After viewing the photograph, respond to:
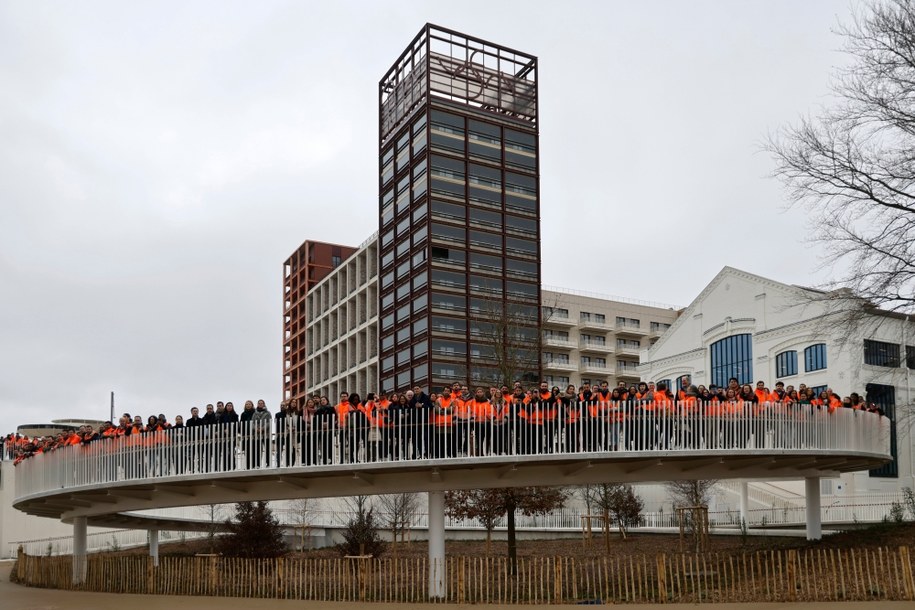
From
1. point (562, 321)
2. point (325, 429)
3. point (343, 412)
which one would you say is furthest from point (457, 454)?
point (562, 321)

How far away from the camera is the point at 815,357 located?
53.9 metres

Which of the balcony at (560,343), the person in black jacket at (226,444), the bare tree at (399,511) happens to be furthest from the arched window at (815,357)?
the balcony at (560,343)

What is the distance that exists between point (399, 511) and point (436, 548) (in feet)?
60.4

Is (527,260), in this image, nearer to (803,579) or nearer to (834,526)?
(834,526)

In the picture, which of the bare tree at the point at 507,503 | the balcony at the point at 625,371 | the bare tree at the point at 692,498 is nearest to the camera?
the bare tree at the point at 507,503

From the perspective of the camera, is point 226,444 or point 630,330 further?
point 630,330

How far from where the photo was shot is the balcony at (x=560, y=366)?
106m

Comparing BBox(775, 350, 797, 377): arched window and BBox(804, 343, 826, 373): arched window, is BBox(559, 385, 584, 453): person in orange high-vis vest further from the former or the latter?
BBox(775, 350, 797, 377): arched window

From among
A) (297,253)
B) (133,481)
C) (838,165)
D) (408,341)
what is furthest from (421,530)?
(297,253)

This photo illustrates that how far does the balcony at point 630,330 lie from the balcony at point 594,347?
7.35 feet

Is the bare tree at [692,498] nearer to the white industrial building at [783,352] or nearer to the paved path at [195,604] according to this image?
the white industrial building at [783,352]

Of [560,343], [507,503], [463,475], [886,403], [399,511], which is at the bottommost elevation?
[399,511]

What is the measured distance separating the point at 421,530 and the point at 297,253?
80.6 meters

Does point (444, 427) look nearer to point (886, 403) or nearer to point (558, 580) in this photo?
point (558, 580)
